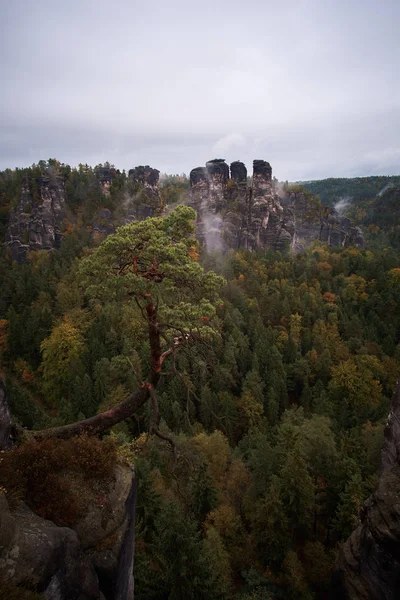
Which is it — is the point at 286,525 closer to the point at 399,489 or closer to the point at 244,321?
the point at 399,489

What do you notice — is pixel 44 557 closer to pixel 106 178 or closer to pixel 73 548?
pixel 73 548

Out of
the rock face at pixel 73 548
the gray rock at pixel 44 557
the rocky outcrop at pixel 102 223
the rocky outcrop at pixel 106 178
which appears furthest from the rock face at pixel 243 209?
the gray rock at pixel 44 557

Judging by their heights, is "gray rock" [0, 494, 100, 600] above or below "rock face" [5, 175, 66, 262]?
below

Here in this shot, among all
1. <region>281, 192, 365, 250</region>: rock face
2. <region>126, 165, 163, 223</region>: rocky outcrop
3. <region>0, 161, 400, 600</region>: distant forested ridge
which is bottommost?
<region>0, 161, 400, 600</region>: distant forested ridge

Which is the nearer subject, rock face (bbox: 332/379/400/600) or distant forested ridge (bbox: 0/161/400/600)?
distant forested ridge (bbox: 0/161/400/600)

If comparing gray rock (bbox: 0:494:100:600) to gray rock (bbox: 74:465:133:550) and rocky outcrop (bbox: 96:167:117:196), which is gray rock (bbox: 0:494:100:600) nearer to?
gray rock (bbox: 74:465:133:550)

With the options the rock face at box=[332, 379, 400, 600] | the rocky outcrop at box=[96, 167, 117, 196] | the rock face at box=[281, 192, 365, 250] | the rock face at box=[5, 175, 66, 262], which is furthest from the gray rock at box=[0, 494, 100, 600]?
the rock face at box=[281, 192, 365, 250]

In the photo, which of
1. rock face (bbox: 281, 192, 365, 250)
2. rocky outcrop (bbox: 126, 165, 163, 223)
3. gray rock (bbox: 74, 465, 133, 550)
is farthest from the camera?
rock face (bbox: 281, 192, 365, 250)
